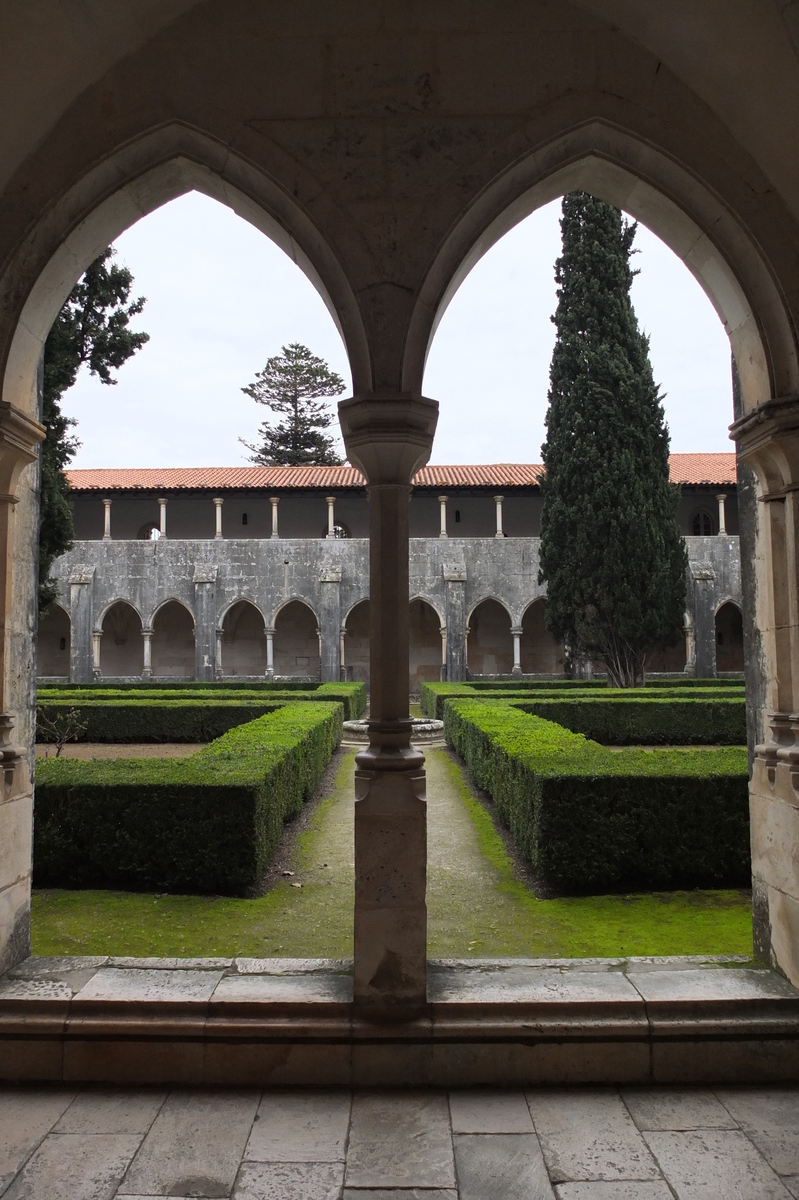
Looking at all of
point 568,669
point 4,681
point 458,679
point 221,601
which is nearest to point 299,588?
point 221,601

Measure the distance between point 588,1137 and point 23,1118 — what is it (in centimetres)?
161

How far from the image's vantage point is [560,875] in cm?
492

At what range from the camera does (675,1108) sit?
2.30 meters

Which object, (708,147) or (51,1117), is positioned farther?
(708,147)

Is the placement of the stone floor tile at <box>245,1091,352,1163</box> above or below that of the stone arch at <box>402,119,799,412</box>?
below

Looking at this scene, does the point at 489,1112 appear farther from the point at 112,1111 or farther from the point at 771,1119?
the point at 112,1111

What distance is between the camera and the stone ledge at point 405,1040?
2428mm

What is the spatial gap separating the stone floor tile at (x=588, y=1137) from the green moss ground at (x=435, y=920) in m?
1.59

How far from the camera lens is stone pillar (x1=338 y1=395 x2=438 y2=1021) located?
256 centimetres

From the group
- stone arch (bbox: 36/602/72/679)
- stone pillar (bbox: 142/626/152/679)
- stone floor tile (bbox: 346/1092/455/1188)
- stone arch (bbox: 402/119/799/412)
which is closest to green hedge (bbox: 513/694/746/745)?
stone arch (bbox: 402/119/799/412)

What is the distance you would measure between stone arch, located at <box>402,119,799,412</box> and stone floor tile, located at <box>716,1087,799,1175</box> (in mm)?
2225

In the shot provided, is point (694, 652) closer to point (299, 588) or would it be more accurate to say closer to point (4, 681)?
point (299, 588)

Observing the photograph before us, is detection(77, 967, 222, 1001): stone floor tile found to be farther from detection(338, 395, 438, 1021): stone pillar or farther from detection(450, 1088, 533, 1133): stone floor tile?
detection(450, 1088, 533, 1133): stone floor tile

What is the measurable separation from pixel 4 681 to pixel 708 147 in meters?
3.13
